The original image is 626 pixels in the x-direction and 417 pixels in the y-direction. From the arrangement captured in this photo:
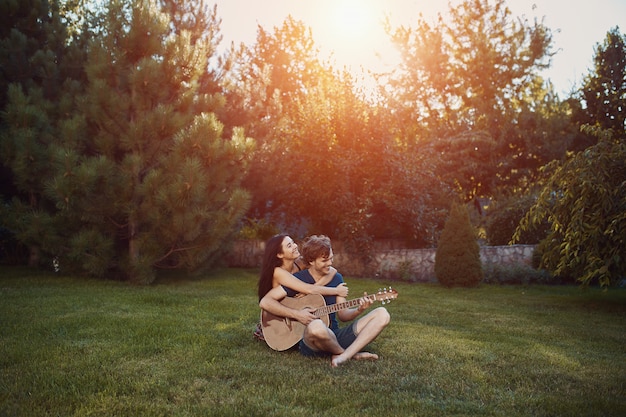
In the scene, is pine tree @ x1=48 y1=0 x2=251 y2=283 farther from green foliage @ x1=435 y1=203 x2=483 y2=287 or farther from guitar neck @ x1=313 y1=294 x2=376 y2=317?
guitar neck @ x1=313 y1=294 x2=376 y2=317

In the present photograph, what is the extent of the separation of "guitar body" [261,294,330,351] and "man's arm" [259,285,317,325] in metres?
0.08

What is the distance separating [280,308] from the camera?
4.88 metres

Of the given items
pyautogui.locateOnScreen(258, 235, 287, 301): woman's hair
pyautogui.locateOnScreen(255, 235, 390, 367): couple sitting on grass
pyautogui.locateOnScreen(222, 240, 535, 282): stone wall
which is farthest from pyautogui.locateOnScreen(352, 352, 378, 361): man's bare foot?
pyautogui.locateOnScreen(222, 240, 535, 282): stone wall

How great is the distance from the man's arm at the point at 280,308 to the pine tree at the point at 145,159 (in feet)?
18.5

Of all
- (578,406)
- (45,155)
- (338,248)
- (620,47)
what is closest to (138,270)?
(45,155)

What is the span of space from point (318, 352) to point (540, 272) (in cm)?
950

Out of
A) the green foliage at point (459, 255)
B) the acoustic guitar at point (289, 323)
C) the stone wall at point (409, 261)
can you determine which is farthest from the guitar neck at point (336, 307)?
the stone wall at point (409, 261)

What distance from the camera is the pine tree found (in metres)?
10.4

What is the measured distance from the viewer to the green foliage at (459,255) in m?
11.9

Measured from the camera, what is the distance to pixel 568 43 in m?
26.1

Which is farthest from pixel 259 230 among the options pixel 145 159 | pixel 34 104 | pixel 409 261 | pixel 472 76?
pixel 472 76

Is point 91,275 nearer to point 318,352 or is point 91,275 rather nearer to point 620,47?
point 318,352

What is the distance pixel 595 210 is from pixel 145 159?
8.24 meters

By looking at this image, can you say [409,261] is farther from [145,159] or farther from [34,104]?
[34,104]
